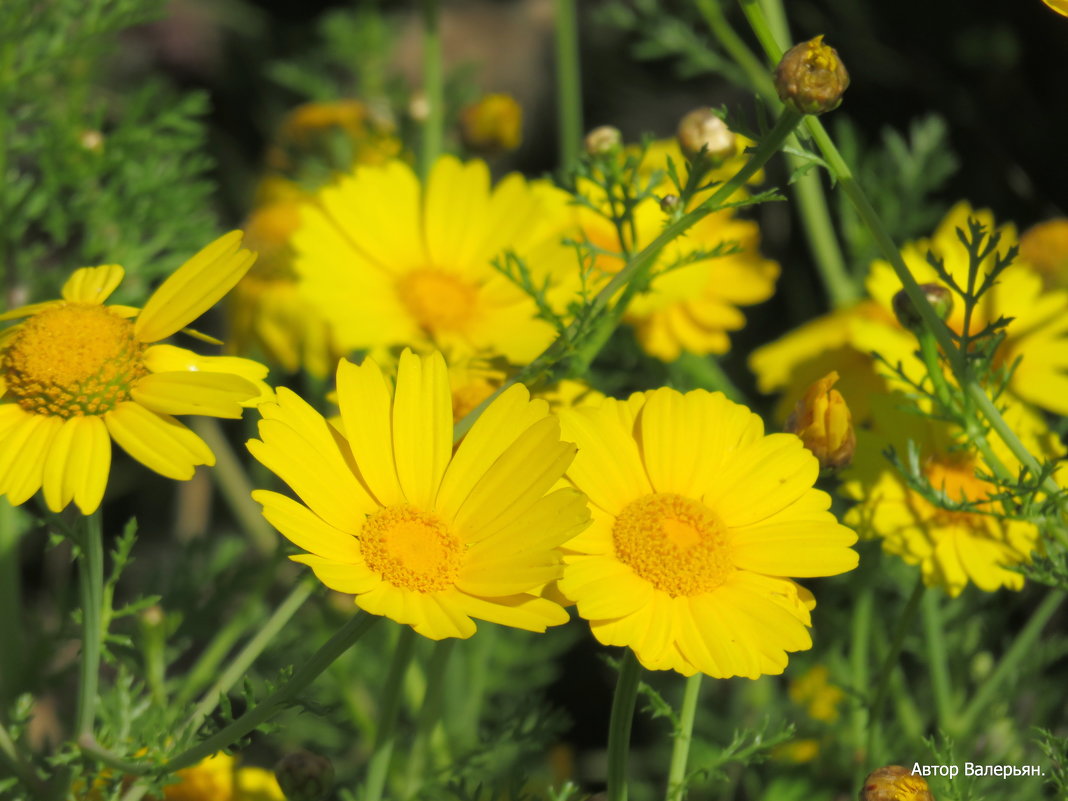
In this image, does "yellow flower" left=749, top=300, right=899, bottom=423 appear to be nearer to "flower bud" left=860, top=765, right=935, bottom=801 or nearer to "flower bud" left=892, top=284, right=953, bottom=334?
"flower bud" left=892, top=284, right=953, bottom=334

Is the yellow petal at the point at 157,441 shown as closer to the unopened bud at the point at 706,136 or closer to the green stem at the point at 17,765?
the green stem at the point at 17,765

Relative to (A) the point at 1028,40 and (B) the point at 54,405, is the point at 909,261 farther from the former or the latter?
(A) the point at 1028,40

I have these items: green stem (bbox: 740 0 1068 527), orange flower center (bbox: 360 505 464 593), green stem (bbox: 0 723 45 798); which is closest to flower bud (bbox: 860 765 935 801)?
green stem (bbox: 740 0 1068 527)

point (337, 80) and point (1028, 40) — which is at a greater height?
point (1028, 40)

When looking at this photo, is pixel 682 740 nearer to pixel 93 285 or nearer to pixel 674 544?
pixel 674 544

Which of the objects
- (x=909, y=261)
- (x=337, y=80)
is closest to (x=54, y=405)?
(x=909, y=261)

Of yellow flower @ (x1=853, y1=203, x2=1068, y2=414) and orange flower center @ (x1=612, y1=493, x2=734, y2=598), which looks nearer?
orange flower center @ (x1=612, y1=493, x2=734, y2=598)

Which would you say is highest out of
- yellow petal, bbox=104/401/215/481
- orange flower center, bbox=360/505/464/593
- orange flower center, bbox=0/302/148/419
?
orange flower center, bbox=0/302/148/419
